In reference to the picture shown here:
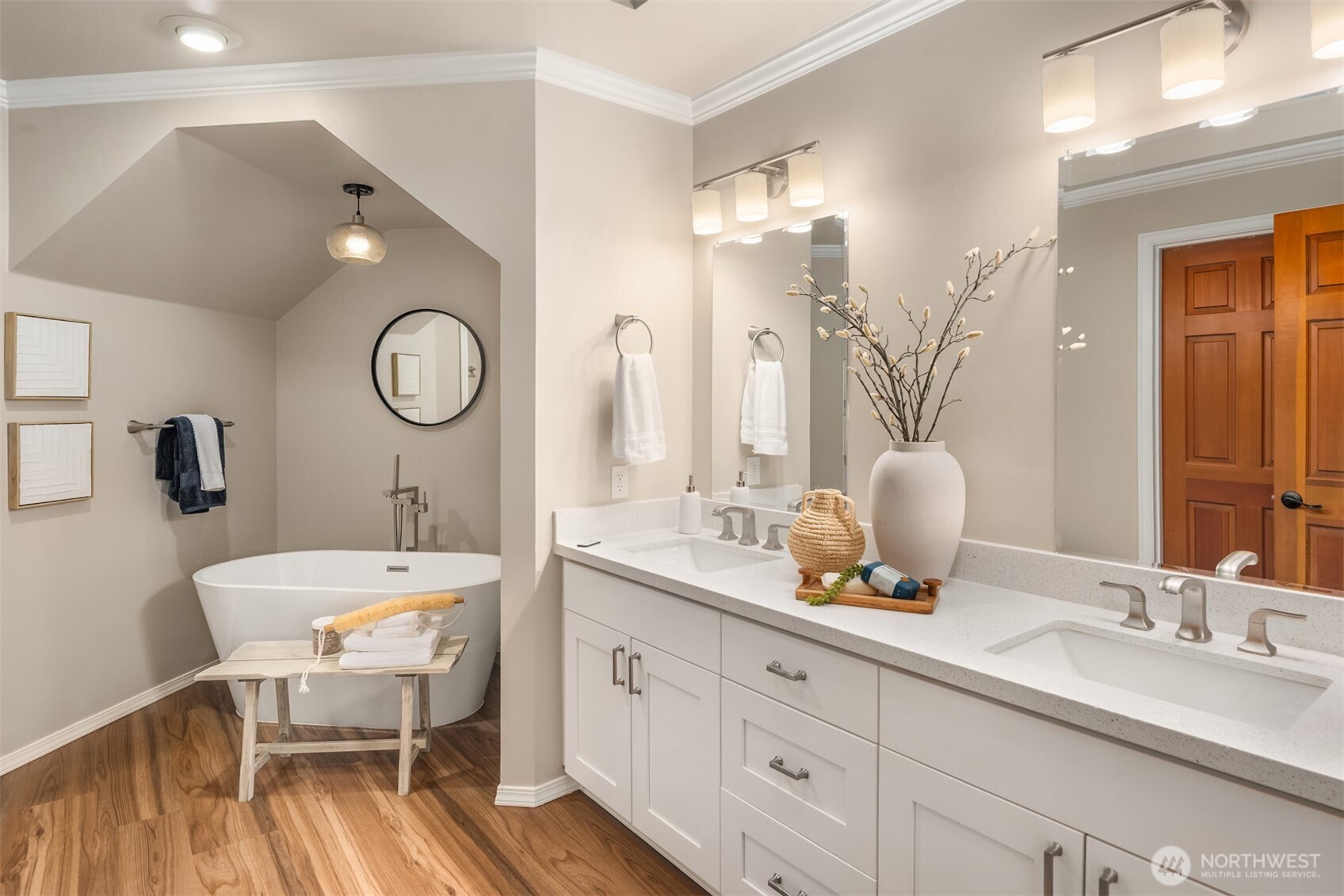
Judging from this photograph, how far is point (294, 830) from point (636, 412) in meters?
1.72

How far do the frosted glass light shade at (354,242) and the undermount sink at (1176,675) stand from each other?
2.70 m

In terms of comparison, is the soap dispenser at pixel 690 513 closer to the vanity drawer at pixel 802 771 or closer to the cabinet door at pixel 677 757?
the cabinet door at pixel 677 757

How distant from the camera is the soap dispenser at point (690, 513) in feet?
8.20

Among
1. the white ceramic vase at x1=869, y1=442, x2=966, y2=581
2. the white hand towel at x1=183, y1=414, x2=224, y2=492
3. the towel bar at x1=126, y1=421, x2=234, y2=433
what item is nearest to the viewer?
the white ceramic vase at x1=869, y1=442, x2=966, y2=581

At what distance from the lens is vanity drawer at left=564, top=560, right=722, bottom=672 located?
5.86ft

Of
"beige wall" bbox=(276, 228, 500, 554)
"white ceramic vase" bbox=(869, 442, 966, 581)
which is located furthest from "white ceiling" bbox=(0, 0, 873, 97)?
"beige wall" bbox=(276, 228, 500, 554)

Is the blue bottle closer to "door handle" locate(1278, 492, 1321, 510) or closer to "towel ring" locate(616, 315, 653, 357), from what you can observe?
"door handle" locate(1278, 492, 1321, 510)

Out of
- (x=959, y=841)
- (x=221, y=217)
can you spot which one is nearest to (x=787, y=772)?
(x=959, y=841)

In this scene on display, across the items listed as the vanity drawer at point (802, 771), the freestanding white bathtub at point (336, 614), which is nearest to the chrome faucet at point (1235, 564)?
the vanity drawer at point (802, 771)

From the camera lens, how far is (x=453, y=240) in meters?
3.73

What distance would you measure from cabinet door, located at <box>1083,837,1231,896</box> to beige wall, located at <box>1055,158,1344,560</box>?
728 millimetres

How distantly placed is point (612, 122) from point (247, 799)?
8.71 ft

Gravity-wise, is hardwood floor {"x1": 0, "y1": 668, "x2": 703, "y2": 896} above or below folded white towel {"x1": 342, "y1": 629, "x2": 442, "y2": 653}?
below

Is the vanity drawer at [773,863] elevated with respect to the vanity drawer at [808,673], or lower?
lower
